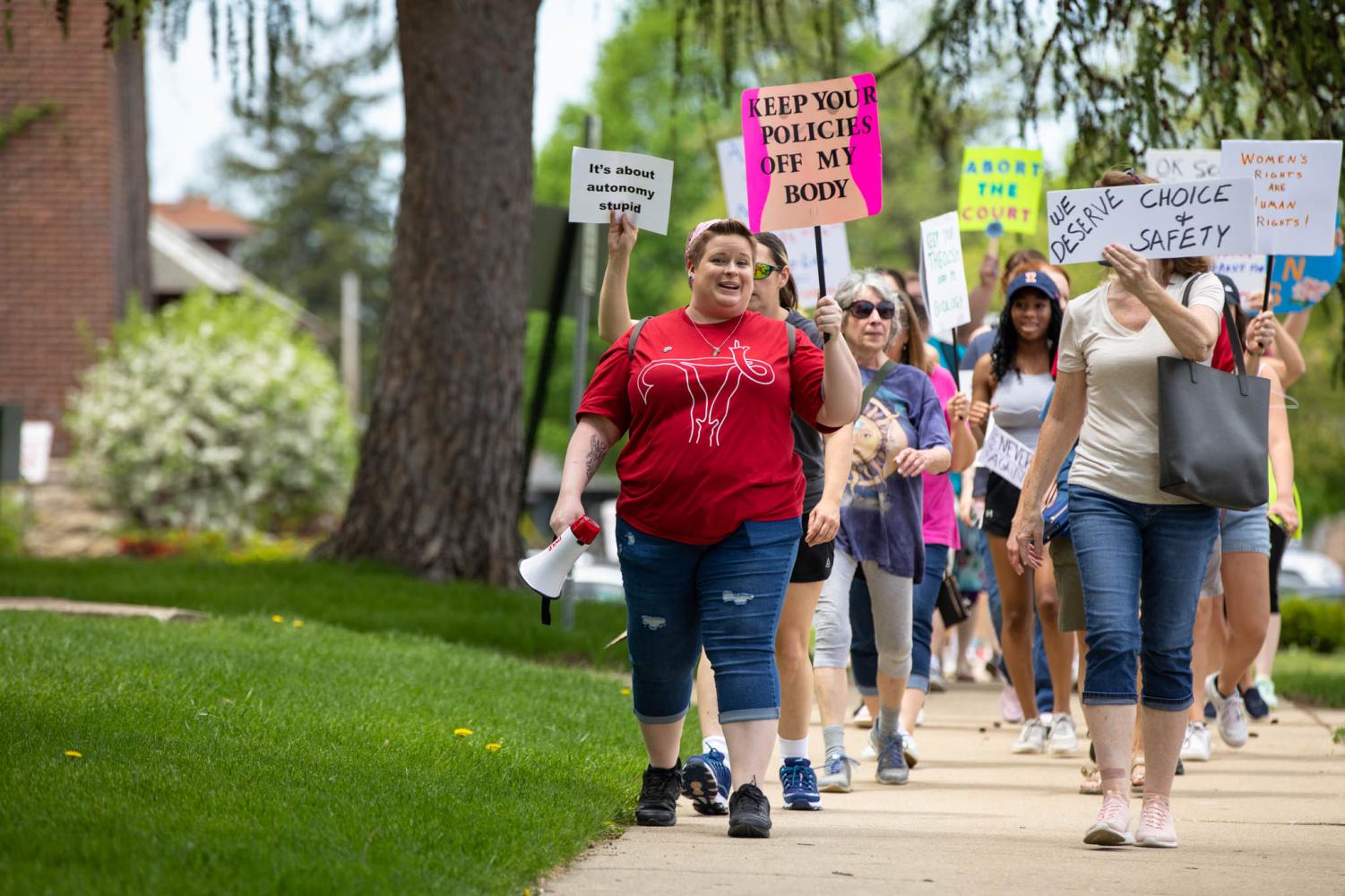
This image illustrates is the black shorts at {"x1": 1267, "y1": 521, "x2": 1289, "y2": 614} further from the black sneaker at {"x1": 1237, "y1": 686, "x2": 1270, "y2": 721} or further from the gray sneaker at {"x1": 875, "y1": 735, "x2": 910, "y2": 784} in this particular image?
the gray sneaker at {"x1": 875, "y1": 735, "x2": 910, "y2": 784}

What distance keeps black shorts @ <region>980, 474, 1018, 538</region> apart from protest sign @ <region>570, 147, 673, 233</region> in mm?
2595

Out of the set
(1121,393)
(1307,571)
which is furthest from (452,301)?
(1307,571)

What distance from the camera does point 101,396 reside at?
20266mm

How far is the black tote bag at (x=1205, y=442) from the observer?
533 centimetres

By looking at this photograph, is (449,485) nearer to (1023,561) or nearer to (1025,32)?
(1025,32)

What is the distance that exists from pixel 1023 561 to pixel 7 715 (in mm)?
3455

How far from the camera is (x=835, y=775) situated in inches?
270

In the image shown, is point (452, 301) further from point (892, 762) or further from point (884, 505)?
point (892, 762)

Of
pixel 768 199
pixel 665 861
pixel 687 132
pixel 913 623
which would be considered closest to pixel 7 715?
pixel 665 861

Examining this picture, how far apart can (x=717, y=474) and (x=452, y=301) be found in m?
7.59

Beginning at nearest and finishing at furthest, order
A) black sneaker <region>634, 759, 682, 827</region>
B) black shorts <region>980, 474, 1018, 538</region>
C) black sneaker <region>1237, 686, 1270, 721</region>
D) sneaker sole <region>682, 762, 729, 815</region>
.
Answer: black sneaker <region>634, 759, 682, 827</region> < sneaker sole <region>682, 762, 729, 815</region> < black shorts <region>980, 474, 1018, 538</region> < black sneaker <region>1237, 686, 1270, 721</region>

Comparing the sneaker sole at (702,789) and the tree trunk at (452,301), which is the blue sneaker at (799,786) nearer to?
the sneaker sole at (702,789)

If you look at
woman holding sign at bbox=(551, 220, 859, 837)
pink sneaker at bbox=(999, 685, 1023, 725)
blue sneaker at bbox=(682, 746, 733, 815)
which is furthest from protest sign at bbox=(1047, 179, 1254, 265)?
pink sneaker at bbox=(999, 685, 1023, 725)

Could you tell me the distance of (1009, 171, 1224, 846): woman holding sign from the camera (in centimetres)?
549
